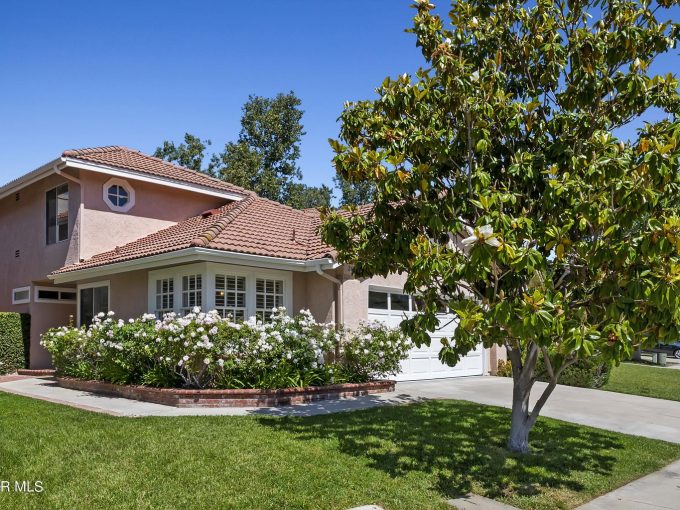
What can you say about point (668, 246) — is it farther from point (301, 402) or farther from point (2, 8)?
point (2, 8)

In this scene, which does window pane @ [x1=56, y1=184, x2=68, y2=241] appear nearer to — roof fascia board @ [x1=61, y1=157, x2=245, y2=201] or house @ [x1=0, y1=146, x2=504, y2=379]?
house @ [x1=0, y1=146, x2=504, y2=379]

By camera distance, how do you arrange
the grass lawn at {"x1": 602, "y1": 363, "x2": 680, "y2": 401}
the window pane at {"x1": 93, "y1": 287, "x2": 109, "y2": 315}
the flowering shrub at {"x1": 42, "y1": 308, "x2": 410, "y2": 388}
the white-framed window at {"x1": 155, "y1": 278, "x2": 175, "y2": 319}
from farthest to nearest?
the window pane at {"x1": 93, "y1": 287, "x2": 109, "y2": 315} → the grass lawn at {"x1": 602, "y1": 363, "x2": 680, "y2": 401} → the white-framed window at {"x1": 155, "y1": 278, "x2": 175, "y2": 319} → the flowering shrub at {"x1": 42, "y1": 308, "x2": 410, "y2": 388}

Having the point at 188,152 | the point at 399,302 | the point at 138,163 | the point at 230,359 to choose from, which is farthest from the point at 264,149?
the point at 230,359

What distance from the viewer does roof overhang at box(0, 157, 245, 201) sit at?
1593cm

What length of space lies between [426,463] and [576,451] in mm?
2470

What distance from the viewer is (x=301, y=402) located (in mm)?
11594

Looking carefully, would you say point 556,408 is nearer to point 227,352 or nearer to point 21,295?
point 227,352

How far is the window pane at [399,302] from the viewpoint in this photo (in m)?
16.1

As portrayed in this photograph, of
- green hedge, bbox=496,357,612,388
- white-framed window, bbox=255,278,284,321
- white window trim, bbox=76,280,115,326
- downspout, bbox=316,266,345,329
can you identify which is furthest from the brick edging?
green hedge, bbox=496,357,612,388

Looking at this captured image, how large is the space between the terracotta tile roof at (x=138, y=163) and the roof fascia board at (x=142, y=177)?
0.28ft

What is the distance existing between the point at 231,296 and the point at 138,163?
718cm

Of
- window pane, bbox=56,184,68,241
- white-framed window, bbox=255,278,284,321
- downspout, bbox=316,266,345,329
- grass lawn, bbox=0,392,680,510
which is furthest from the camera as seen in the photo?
window pane, bbox=56,184,68,241

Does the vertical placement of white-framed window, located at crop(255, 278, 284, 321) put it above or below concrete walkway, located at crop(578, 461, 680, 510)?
above

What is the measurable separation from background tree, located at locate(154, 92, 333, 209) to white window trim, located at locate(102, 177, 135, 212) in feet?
59.7
